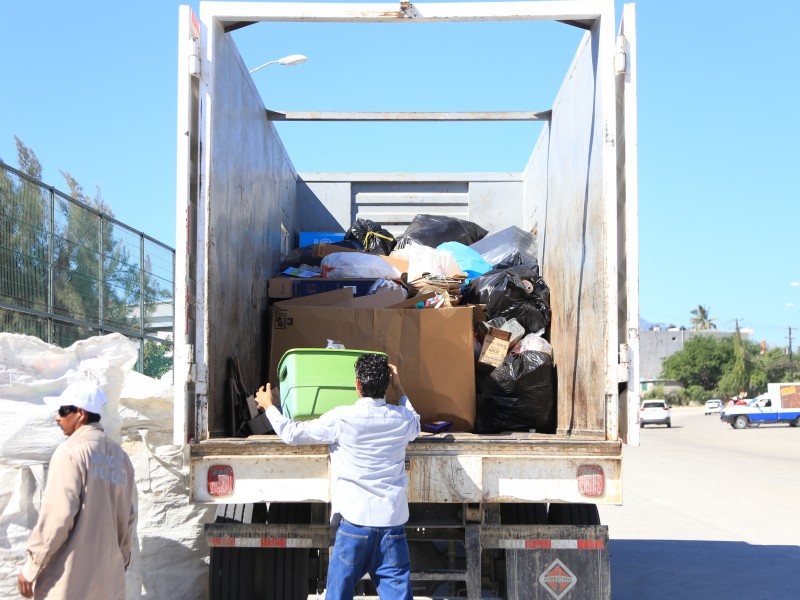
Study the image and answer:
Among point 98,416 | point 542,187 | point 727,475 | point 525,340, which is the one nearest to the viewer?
point 98,416

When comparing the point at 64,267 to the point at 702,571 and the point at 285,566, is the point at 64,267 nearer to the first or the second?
the point at 285,566

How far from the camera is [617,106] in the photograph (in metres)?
4.89

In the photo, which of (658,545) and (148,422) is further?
(658,545)

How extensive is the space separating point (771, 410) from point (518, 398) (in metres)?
37.4

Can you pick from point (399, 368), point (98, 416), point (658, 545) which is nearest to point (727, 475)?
point (658, 545)

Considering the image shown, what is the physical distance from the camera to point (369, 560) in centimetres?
425

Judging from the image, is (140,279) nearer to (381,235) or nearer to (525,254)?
(381,235)

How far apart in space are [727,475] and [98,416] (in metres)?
14.5

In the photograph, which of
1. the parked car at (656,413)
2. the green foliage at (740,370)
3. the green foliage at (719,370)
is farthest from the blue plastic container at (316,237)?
the green foliage at (719,370)

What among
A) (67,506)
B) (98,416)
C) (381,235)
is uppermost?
(381,235)

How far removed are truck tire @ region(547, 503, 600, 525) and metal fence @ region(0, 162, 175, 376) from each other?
274 centimetres

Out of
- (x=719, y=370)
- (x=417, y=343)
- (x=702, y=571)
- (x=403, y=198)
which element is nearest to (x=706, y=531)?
(x=702, y=571)

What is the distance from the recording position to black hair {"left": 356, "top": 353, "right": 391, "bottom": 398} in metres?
4.32

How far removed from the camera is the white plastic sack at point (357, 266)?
22.3ft
